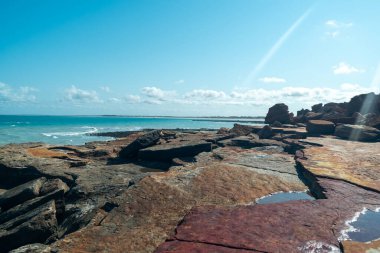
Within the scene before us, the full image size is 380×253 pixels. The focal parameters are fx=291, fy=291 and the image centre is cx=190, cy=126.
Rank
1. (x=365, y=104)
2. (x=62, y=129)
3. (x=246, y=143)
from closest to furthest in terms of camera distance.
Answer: (x=246, y=143)
(x=365, y=104)
(x=62, y=129)

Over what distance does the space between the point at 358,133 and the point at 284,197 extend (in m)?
6.92

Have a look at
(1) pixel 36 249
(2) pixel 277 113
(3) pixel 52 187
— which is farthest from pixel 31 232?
(2) pixel 277 113

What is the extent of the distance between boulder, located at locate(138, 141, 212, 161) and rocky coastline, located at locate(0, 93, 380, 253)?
0.02 m

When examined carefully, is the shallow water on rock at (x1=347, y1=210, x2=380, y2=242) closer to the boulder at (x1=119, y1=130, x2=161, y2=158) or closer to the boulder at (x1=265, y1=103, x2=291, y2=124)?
the boulder at (x1=119, y1=130, x2=161, y2=158)

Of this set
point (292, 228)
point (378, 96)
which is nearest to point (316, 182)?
point (292, 228)

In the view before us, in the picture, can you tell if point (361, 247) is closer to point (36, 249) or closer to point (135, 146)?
point (36, 249)

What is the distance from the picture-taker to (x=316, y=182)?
3684mm

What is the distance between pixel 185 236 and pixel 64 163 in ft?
16.2

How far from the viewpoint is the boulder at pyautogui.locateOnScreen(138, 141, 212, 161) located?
648 cm

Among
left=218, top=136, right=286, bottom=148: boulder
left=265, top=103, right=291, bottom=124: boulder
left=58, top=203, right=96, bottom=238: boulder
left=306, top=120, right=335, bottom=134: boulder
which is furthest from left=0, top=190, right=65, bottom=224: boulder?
left=265, top=103, right=291, bottom=124: boulder

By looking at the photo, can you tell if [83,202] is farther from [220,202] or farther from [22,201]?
[220,202]

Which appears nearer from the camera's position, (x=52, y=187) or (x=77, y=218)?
(x=77, y=218)

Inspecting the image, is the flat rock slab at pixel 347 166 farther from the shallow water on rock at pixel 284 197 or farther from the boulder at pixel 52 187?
the boulder at pixel 52 187

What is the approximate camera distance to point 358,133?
9.03m
